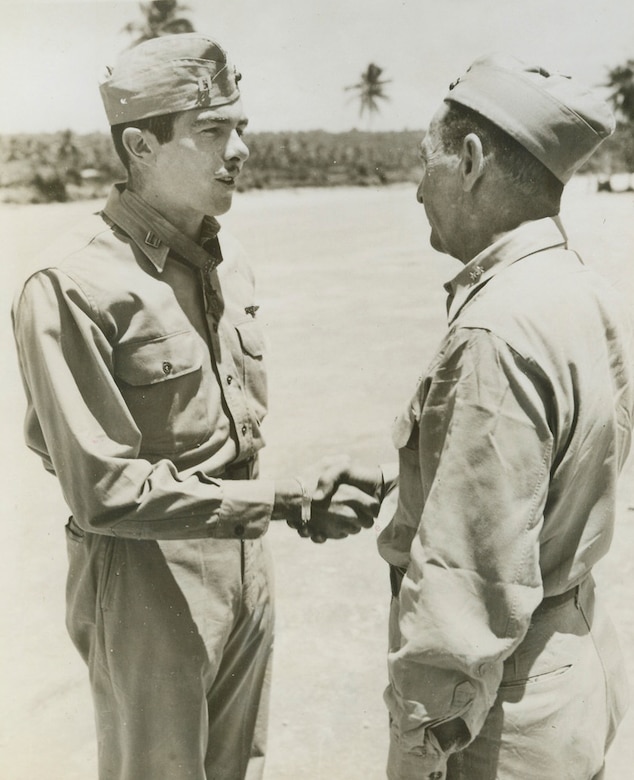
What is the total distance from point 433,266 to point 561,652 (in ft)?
33.3

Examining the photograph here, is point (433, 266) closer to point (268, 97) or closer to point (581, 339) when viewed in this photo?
point (268, 97)

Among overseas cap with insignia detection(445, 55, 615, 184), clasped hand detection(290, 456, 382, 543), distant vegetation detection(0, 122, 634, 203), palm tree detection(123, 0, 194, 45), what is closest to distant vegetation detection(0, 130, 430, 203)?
distant vegetation detection(0, 122, 634, 203)

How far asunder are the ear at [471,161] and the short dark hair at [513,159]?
0.06ft

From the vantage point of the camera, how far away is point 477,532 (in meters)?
1.62

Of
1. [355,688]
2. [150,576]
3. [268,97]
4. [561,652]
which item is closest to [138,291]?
[150,576]

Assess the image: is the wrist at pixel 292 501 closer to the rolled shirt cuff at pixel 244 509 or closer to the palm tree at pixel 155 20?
the rolled shirt cuff at pixel 244 509

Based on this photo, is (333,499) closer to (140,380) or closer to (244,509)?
(244,509)

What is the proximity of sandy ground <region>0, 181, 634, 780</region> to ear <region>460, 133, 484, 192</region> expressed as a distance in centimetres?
155

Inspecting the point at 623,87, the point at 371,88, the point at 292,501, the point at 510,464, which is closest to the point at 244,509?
the point at 292,501

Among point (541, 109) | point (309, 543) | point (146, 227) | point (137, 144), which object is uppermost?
point (541, 109)

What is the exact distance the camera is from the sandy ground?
3.64 m

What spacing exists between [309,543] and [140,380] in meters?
3.17

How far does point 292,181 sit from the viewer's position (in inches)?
634

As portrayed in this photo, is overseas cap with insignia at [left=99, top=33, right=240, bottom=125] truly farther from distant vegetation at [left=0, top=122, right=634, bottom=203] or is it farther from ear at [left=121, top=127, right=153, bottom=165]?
distant vegetation at [left=0, top=122, right=634, bottom=203]
